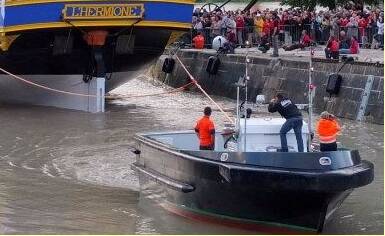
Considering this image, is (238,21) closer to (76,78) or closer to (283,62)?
(283,62)

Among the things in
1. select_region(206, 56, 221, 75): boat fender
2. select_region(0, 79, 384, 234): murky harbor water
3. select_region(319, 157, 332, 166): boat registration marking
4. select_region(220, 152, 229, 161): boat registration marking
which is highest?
select_region(319, 157, 332, 166): boat registration marking

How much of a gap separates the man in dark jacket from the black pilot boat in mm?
134

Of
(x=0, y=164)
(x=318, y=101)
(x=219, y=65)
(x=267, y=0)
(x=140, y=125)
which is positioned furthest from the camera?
(x=267, y=0)

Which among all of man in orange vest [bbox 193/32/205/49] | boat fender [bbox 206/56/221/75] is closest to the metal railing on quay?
man in orange vest [bbox 193/32/205/49]

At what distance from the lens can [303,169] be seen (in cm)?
1070

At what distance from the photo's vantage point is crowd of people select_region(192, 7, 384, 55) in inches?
1051

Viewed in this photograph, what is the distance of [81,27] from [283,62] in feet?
19.2

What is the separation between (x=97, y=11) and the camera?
72.7 ft

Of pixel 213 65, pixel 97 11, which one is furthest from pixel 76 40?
pixel 213 65

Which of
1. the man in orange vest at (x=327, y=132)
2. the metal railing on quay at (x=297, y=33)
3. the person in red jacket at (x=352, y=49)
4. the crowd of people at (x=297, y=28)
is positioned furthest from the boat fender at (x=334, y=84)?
the man in orange vest at (x=327, y=132)

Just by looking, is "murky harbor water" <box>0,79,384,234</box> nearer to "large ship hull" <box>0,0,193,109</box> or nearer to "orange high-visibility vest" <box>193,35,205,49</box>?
"large ship hull" <box>0,0,193,109</box>

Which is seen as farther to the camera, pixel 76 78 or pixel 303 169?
pixel 76 78

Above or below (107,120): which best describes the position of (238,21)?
above

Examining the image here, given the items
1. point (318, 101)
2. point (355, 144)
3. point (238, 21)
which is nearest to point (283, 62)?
point (318, 101)
